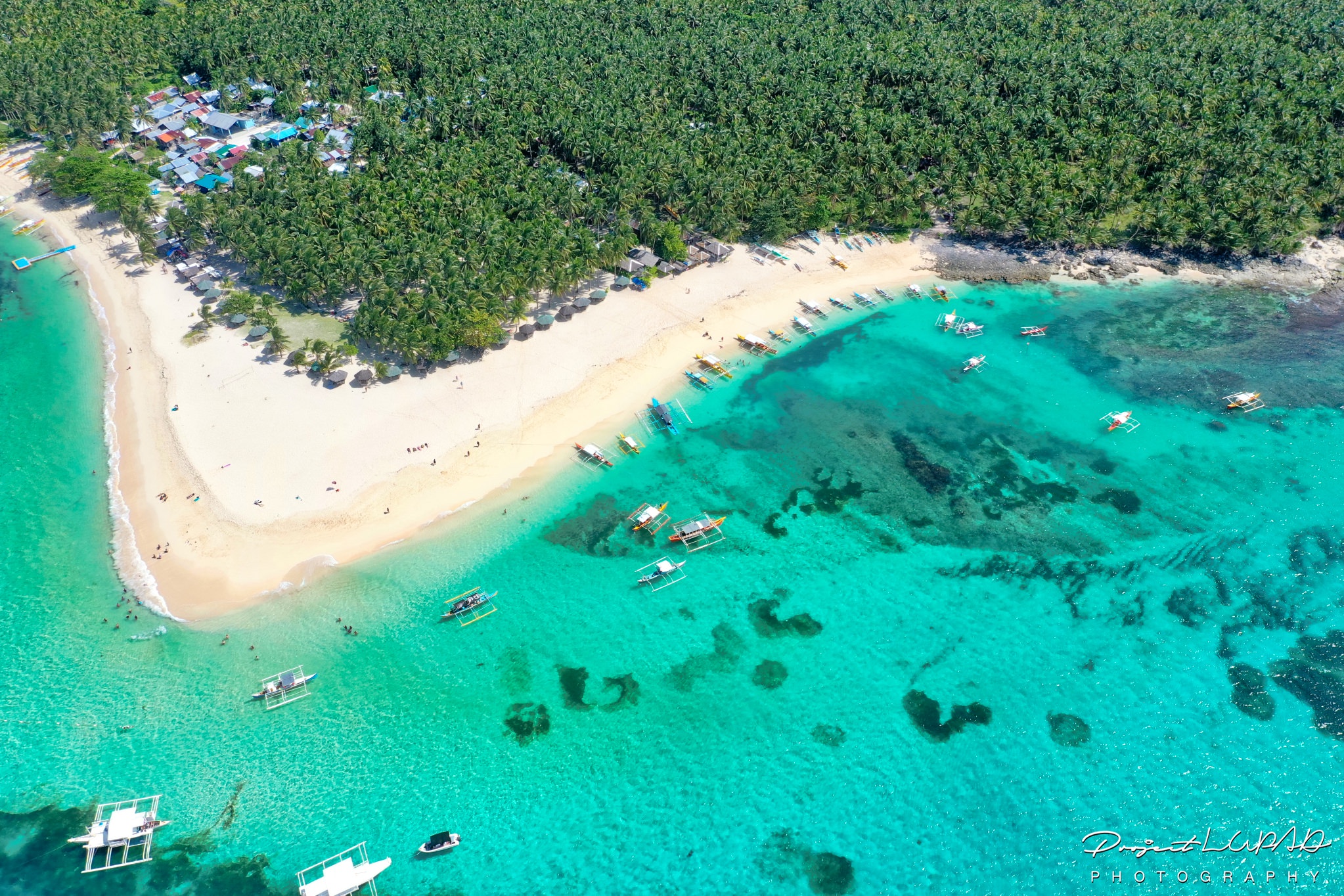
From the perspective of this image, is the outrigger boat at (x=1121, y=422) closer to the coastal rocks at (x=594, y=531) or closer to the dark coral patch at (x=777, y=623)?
the dark coral patch at (x=777, y=623)

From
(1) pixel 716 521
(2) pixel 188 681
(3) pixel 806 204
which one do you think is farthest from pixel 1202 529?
(2) pixel 188 681

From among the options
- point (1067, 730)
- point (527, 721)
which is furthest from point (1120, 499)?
point (527, 721)

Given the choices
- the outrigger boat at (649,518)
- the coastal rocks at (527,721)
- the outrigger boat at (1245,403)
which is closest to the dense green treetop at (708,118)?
the outrigger boat at (1245,403)

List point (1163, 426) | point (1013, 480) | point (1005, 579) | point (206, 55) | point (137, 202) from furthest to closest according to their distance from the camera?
point (206, 55) → point (137, 202) → point (1163, 426) → point (1013, 480) → point (1005, 579)

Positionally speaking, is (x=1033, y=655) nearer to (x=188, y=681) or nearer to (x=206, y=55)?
(x=188, y=681)

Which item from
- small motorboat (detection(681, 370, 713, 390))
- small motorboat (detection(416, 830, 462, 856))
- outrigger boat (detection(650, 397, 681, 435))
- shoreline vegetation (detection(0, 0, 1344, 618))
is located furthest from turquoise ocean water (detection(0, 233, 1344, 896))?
shoreline vegetation (detection(0, 0, 1344, 618))

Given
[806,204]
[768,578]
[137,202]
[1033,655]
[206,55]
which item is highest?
[206,55]

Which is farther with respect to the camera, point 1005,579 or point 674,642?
point 1005,579

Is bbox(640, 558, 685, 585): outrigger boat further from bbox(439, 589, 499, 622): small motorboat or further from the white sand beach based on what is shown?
the white sand beach
